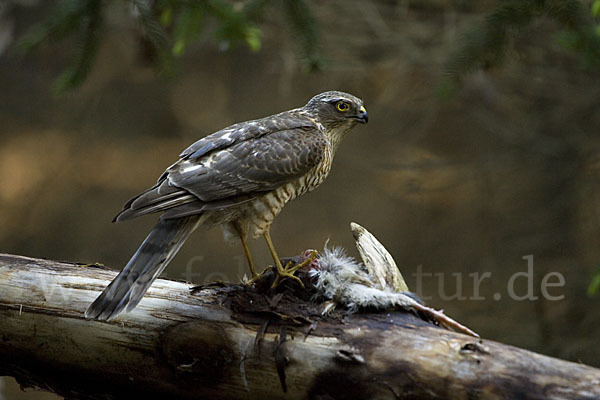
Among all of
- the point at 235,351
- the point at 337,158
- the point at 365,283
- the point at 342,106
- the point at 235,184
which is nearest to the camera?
the point at 235,351

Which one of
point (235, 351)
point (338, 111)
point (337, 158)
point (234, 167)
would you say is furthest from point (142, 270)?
point (337, 158)

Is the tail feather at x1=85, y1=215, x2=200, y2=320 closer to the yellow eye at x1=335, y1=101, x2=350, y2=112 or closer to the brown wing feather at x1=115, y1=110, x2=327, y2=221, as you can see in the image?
the brown wing feather at x1=115, y1=110, x2=327, y2=221

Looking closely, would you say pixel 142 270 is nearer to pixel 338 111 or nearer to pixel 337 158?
pixel 338 111

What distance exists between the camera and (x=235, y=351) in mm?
2115

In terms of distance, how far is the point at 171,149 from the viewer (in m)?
7.27

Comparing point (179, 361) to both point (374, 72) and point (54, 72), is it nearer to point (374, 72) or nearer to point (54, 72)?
point (374, 72)

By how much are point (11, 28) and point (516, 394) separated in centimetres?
615

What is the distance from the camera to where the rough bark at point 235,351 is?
5.90ft

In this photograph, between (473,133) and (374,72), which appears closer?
(374,72)

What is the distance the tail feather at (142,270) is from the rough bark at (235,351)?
0.14 meters

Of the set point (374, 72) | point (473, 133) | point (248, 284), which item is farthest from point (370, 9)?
point (248, 284)

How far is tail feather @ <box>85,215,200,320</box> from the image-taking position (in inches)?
83.1

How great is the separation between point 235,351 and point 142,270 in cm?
44

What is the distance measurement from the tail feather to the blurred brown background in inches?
135
